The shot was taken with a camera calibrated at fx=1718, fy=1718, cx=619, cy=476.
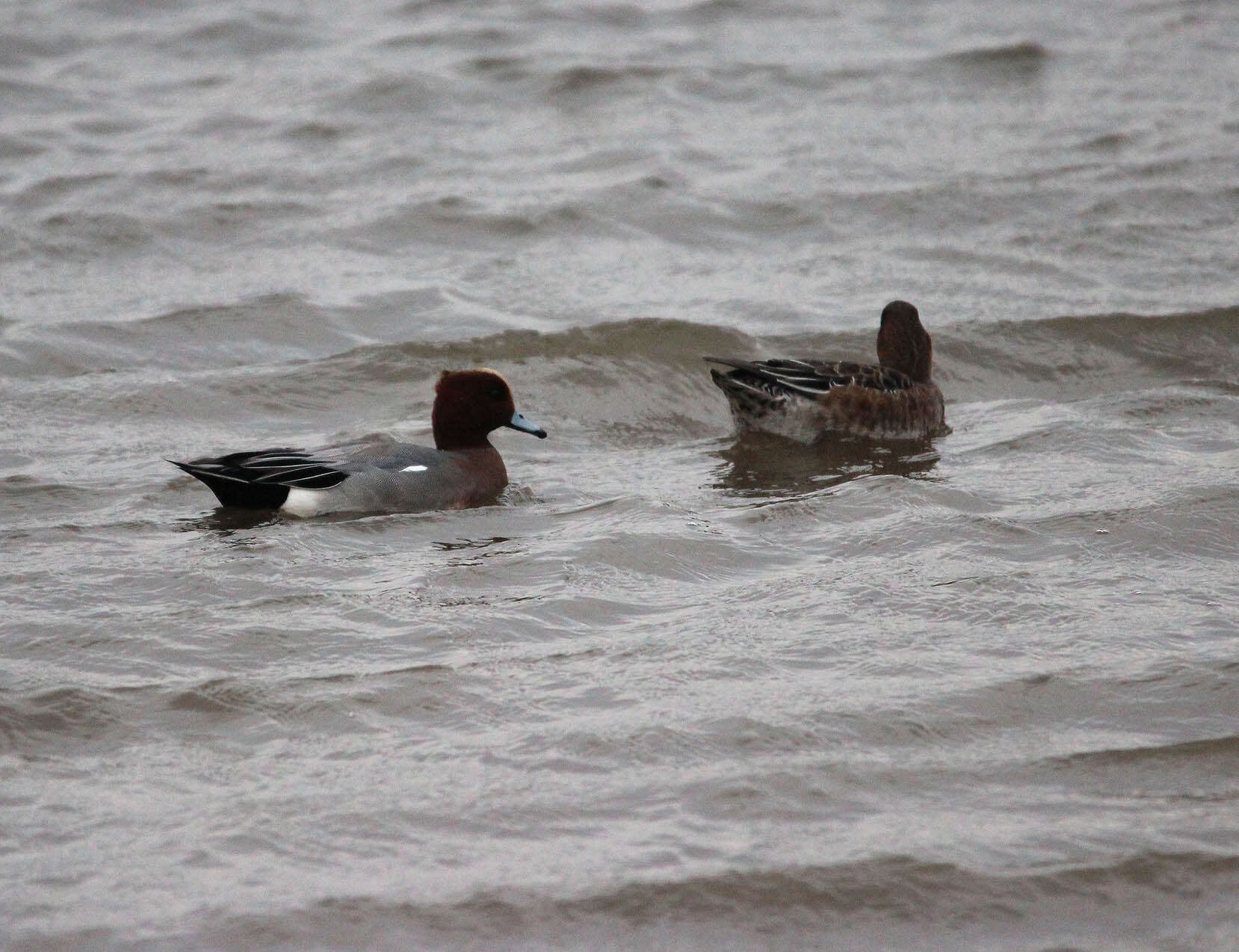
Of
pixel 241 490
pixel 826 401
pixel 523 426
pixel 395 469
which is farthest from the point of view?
pixel 826 401

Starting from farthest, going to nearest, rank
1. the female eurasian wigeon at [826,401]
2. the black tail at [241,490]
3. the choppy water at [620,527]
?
the female eurasian wigeon at [826,401] → the black tail at [241,490] → the choppy water at [620,527]

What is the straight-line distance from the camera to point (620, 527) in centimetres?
714

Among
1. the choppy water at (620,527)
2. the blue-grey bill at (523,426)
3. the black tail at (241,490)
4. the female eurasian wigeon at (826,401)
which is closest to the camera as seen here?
the choppy water at (620,527)

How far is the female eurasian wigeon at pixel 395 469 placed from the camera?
7539 mm

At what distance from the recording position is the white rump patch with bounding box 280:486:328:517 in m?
7.56

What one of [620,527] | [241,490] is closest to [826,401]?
[620,527]

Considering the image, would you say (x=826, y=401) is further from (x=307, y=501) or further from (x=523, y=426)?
(x=307, y=501)

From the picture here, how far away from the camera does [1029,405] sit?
9.37 m

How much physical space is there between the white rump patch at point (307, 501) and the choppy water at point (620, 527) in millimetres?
159

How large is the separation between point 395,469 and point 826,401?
8.08ft

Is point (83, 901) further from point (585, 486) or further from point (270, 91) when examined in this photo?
point (270, 91)

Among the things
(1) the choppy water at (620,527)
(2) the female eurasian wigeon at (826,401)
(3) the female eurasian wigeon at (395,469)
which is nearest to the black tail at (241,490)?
(3) the female eurasian wigeon at (395,469)

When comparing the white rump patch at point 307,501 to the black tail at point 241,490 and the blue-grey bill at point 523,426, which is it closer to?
the black tail at point 241,490

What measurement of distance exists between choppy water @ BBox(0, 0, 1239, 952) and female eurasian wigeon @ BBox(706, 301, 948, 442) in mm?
222
